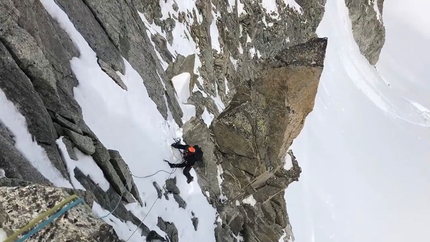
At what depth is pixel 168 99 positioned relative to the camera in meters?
13.9

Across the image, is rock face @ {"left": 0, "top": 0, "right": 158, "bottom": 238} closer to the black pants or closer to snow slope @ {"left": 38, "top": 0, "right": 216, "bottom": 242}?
snow slope @ {"left": 38, "top": 0, "right": 216, "bottom": 242}

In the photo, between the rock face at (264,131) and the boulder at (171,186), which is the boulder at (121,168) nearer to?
the boulder at (171,186)

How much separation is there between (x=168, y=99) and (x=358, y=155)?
23.0 meters

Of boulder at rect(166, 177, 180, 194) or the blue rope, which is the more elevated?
boulder at rect(166, 177, 180, 194)

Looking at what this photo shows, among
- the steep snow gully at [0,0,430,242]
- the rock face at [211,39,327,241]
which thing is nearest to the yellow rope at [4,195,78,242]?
the steep snow gully at [0,0,430,242]

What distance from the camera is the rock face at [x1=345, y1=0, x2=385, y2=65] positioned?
147 ft

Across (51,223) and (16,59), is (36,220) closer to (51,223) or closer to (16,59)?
(51,223)

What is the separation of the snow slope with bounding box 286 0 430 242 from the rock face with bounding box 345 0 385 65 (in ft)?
2.95

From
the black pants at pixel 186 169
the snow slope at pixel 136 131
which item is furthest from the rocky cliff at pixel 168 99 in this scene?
the black pants at pixel 186 169

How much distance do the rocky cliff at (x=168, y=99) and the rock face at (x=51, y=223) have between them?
1 cm

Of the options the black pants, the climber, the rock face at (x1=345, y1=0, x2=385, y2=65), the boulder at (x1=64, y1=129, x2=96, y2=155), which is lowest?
the boulder at (x1=64, y1=129, x2=96, y2=155)

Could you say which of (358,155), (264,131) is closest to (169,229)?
(264,131)

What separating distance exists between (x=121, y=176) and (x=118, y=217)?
1.08m

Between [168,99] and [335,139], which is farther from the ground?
[335,139]
